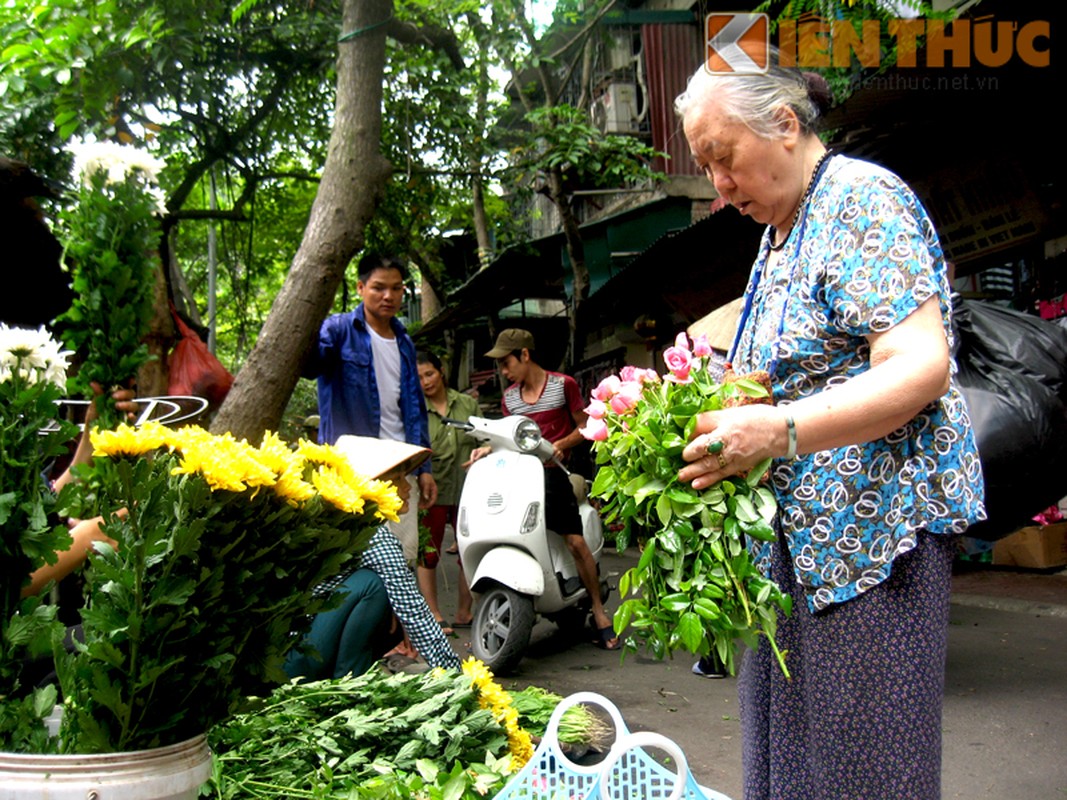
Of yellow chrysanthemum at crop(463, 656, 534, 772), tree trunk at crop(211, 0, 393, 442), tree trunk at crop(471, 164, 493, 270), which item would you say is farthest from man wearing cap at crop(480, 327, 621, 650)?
tree trunk at crop(471, 164, 493, 270)

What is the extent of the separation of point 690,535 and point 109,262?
1.58m

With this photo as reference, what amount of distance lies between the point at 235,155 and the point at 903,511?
8683 mm

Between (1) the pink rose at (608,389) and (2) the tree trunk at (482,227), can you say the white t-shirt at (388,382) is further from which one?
(2) the tree trunk at (482,227)

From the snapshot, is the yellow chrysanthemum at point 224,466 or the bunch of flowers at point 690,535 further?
the yellow chrysanthemum at point 224,466

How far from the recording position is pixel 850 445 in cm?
169

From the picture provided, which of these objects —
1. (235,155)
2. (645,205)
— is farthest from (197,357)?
(645,205)

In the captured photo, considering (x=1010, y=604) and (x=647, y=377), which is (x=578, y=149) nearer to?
(x=1010, y=604)

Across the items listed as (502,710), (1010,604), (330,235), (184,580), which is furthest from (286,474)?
(1010,604)

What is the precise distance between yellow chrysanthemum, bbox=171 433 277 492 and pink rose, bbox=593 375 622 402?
0.65 metres

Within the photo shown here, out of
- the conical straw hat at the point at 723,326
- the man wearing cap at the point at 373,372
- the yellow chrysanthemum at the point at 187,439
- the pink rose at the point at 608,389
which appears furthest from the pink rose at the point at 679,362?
the man wearing cap at the point at 373,372

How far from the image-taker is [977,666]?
516 centimetres

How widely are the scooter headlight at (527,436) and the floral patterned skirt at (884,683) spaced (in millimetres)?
4211

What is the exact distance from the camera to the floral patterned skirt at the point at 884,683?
1718 mm

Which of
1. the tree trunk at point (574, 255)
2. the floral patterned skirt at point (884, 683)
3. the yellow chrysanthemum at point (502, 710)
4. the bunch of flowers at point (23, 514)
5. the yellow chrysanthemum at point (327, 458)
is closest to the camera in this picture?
the floral patterned skirt at point (884, 683)
